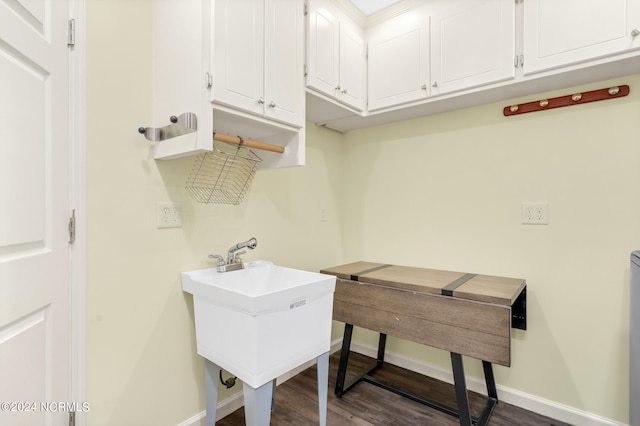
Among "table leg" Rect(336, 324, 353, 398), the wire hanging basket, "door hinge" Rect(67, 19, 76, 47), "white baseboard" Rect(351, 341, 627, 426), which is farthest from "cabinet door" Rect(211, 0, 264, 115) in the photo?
"white baseboard" Rect(351, 341, 627, 426)

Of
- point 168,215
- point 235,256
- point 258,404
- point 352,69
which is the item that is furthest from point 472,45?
point 258,404

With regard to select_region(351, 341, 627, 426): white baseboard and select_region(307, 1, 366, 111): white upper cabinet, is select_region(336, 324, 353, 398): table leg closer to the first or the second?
select_region(351, 341, 627, 426): white baseboard

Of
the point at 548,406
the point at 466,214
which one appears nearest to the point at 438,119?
the point at 466,214

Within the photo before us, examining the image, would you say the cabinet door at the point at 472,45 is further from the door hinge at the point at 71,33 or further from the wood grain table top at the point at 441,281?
the door hinge at the point at 71,33

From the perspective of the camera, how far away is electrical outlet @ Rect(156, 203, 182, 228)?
1.51m

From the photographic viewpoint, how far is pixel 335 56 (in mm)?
2012

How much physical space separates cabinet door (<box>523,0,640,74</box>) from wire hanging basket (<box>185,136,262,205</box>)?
163 cm

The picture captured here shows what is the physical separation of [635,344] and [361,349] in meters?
1.75

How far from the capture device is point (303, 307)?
138cm

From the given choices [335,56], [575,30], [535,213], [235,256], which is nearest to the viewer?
[575,30]

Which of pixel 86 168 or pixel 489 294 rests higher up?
pixel 86 168

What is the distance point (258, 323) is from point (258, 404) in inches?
13.2

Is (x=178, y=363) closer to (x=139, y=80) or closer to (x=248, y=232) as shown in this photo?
(x=248, y=232)

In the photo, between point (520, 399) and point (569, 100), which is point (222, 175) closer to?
point (569, 100)
